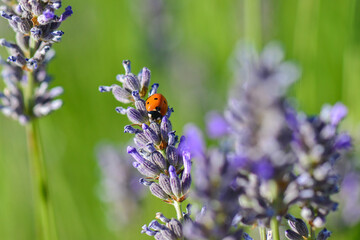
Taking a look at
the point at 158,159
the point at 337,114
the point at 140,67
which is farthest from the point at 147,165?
the point at 140,67

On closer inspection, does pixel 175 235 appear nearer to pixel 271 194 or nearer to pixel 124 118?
pixel 271 194

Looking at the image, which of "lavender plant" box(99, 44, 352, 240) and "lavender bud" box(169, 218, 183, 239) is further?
"lavender bud" box(169, 218, 183, 239)

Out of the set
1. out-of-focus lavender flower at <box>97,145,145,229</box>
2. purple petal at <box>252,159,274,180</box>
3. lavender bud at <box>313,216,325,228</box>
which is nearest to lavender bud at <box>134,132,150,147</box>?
purple petal at <box>252,159,274,180</box>

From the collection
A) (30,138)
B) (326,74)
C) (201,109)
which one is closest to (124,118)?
(201,109)

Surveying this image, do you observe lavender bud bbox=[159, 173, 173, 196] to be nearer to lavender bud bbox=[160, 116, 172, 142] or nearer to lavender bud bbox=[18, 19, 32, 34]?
lavender bud bbox=[160, 116, 172, 142]

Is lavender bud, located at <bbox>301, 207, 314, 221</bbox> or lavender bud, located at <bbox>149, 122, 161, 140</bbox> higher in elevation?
lavender bud, located at <bbox>149, 122, 161, 140</bbox>
